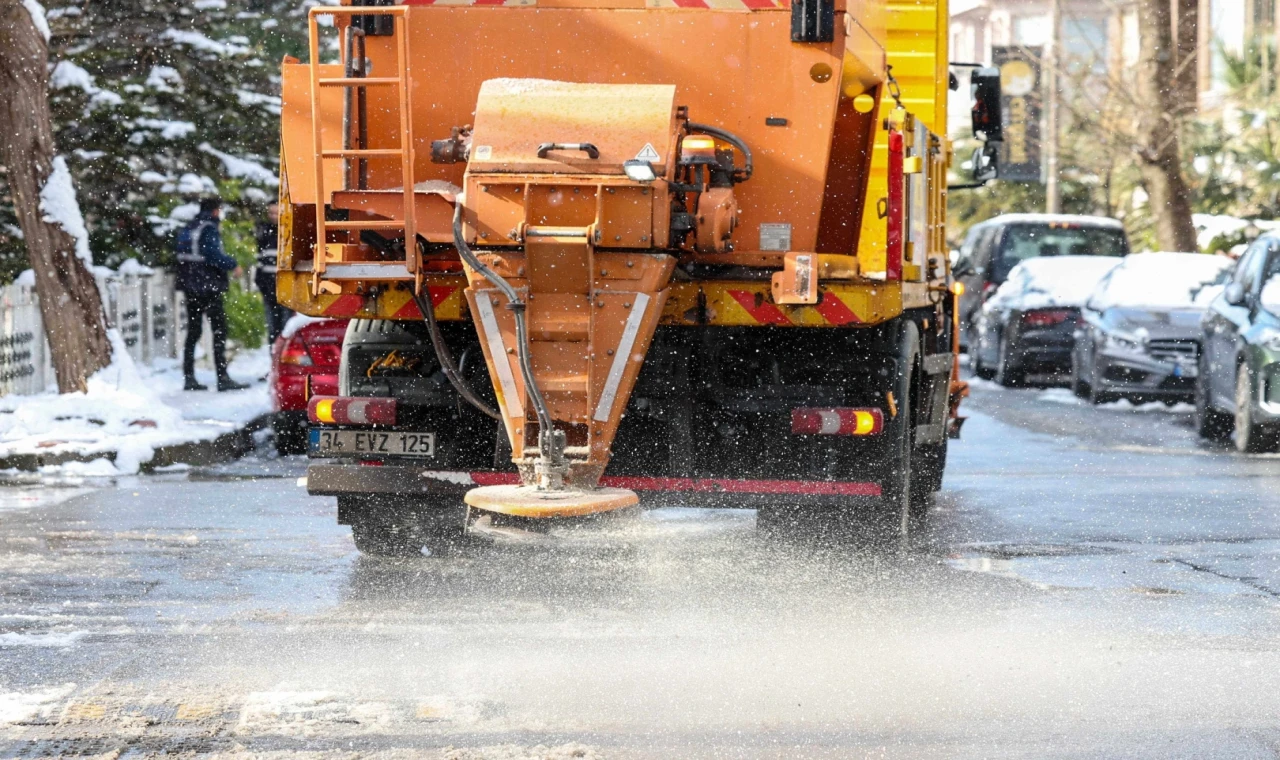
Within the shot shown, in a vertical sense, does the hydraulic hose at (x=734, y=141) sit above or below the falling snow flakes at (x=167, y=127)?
below

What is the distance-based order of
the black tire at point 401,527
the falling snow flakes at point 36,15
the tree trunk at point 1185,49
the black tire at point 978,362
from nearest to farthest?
the black tire at point 401,527 < the falling snow flakes at point 36,15 < the black tire at point 978,362 < the tree trunk at point 1185,49

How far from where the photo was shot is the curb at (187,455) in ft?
44.4

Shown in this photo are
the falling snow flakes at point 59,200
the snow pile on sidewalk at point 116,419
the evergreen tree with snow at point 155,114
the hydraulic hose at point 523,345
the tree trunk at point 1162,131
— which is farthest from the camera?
the tree trunk at point 1162,131

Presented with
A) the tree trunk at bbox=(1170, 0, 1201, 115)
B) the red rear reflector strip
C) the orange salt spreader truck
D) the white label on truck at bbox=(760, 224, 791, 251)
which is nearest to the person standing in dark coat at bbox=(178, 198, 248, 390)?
the orange salt spreader truck

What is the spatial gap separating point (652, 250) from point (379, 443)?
1.50 metres

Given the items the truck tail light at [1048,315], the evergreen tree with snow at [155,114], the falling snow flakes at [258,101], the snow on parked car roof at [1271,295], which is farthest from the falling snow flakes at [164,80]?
the snow on parked car roof at [1271,295]

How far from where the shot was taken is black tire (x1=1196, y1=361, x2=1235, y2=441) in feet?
54.9

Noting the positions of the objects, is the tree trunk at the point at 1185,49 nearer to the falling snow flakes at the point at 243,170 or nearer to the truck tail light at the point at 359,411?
the falling snow flakes at the point at 243,170

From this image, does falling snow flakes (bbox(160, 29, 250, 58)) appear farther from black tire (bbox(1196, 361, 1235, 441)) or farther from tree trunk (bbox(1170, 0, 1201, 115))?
tree trunk (bbox(1170, 0, 1201, 115))

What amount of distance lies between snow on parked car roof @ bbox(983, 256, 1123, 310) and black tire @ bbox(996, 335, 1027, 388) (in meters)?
0.44

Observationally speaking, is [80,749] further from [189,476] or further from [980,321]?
[980,321]

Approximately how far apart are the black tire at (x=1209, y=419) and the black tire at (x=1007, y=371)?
5.99m

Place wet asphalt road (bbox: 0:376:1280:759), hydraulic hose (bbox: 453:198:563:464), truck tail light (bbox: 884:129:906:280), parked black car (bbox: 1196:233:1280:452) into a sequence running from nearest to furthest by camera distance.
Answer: wet asphalt road (bbox: 0:376:1280:759)
hydraulic hose (bbox: 453:198:563:464)
truck tail light (bbox: 884:129:906:280)
parked black car (bbox: 1196:233:1280:452)

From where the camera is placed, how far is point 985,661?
23.3 feet
